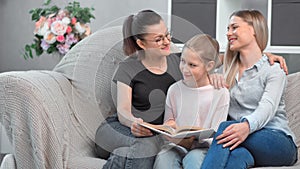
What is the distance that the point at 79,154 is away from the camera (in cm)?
210

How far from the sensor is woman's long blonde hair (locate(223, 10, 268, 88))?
2.13m

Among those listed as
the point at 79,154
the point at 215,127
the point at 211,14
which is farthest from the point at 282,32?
the point at 79,154

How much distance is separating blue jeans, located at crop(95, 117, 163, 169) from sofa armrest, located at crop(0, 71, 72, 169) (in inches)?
6.7

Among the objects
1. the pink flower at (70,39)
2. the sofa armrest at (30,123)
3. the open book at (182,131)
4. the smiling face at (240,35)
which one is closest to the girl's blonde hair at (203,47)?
the smiling face at (240,35)

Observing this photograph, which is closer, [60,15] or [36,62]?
[60,15]

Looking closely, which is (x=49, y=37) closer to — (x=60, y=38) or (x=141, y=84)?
(x=60, y=38)

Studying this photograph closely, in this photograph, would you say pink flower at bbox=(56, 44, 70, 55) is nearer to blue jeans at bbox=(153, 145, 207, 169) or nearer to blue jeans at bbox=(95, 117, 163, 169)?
blue jeans at bbox=(95, 117, 163, 169)

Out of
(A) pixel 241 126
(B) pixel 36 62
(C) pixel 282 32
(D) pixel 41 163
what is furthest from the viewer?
(B) pixel 36 62

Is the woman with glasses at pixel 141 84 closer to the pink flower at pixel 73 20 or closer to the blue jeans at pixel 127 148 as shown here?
the blue jeans at pixel 127 148

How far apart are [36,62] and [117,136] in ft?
6.07

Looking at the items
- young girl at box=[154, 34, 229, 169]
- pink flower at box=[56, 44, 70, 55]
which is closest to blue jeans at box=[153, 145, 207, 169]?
young girl at box=[154, 34, 229, 169]

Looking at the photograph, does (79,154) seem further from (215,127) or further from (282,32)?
(282,32)

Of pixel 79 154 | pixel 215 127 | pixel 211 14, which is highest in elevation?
pixel 211 14

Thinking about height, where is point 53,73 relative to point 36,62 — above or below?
above
